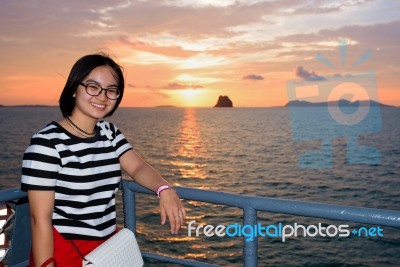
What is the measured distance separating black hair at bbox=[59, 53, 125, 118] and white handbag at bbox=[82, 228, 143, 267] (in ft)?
2.72

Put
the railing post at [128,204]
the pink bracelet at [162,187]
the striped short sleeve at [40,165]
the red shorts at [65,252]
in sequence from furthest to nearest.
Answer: the railing post at [128,204] < the pink bracelet at [162,187] < the red shorts at [65,252] < the striped short sleeve at [40,165]

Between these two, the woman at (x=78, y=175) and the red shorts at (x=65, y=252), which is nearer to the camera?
the woman at (x=78, y=175)

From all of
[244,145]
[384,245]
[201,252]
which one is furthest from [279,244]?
[244,145]

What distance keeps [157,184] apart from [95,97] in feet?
2.22

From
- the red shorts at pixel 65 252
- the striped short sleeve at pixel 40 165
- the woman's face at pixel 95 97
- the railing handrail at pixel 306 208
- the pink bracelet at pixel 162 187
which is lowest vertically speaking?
the red shorts at pixel 65 252

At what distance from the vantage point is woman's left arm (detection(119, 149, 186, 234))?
7.61ft

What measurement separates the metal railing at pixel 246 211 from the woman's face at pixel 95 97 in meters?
0.80

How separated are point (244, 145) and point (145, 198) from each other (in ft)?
154

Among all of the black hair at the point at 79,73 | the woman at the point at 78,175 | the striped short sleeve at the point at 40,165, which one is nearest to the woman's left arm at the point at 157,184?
the woman at the point at 78,175

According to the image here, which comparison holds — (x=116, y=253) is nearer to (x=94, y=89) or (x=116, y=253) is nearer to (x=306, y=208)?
(x=94, y=89)

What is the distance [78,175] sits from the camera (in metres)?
2.28

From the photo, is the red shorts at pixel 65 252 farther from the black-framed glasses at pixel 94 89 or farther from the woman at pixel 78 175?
the black-framed glasses at pixel 94 89

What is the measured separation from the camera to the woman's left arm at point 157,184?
2.32 m

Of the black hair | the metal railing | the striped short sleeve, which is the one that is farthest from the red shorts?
the black hair
